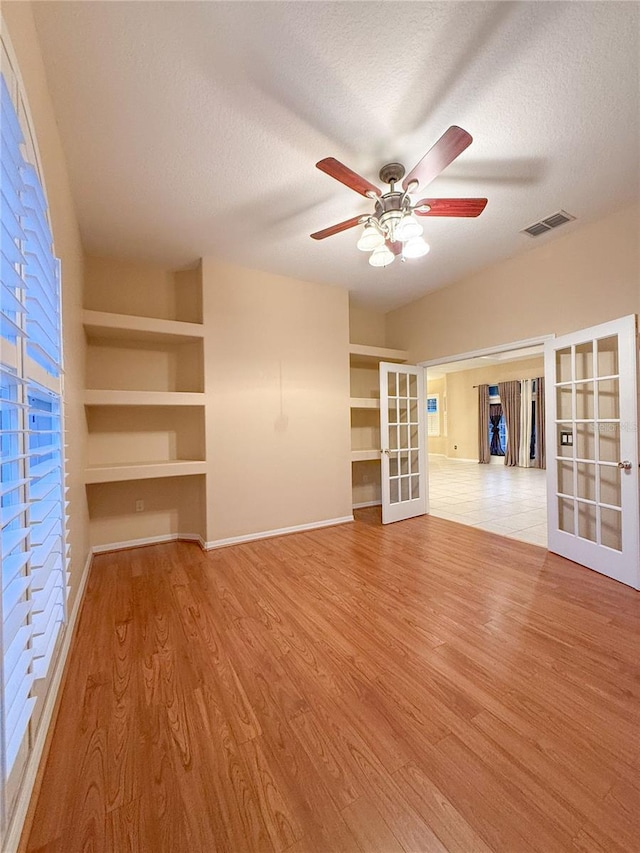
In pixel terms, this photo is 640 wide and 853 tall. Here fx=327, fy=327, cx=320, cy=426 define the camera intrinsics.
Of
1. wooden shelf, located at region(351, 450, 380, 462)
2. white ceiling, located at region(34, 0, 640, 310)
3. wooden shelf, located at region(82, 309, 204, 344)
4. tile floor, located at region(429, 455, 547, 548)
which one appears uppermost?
white ceiling, located at region(34, 0, 640, 310)

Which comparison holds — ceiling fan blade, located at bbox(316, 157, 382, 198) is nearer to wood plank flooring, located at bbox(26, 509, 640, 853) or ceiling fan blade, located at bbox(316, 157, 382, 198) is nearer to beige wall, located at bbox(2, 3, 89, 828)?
beige wall, located at bbox(2, 3, 89, 828)

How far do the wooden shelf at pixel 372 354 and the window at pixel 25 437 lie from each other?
10.3 feet

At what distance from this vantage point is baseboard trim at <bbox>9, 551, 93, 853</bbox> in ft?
3.02

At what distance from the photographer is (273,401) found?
361 cm

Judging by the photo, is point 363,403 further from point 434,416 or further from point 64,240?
point 434,416

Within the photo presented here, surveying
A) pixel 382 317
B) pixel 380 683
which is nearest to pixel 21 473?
pixel 380 683

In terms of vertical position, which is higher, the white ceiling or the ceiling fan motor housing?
the white ceiling

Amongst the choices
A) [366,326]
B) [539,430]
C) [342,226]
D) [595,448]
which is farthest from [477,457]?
[342,226]

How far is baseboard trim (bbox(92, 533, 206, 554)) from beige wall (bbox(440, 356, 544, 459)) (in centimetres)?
862

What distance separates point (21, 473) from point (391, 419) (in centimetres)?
391

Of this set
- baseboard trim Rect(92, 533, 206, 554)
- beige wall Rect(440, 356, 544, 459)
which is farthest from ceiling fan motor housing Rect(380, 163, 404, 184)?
beige wall Rect(440, 356, 544, 459)

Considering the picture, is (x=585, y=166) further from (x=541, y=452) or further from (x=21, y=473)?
(x=541, y=452)

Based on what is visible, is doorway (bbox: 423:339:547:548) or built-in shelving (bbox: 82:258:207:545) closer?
built-in shelving (bbox: 82:258:207:545)

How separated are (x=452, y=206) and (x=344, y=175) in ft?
2.34
